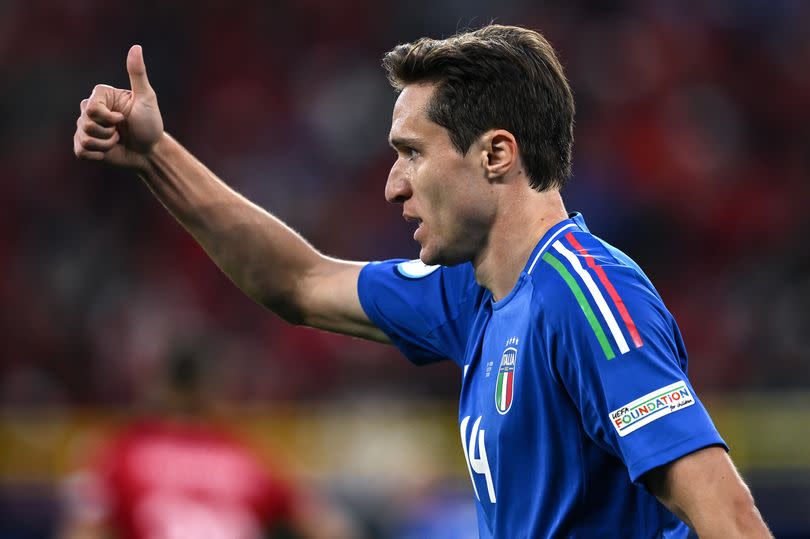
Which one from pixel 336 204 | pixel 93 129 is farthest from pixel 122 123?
pixel 336 204

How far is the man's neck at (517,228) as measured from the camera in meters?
2.80

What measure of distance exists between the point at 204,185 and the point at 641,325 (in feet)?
4.96

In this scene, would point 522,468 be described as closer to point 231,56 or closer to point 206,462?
point 206,462

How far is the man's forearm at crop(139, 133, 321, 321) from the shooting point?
11.2ft

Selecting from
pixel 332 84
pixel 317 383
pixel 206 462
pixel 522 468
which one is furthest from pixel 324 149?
pixel 522 468

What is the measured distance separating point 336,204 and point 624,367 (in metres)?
8.58

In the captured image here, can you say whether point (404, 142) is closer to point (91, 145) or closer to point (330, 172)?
point (91, 145)

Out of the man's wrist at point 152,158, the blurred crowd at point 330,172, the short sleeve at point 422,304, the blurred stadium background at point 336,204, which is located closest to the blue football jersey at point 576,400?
the short sleeve at point 422,304

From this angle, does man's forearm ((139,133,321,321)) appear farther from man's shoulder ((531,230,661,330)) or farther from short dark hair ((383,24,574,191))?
man's shoulder ((531,230,661,330))

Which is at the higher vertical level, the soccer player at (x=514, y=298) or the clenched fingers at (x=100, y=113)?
the clenched fingers at (x=100, y=113)

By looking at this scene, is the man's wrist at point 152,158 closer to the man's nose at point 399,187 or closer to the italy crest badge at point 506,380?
the man's nose at point 399,187

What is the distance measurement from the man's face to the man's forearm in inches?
27.7

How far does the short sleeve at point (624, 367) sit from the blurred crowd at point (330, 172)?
6.70 m

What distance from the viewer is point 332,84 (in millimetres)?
11758
